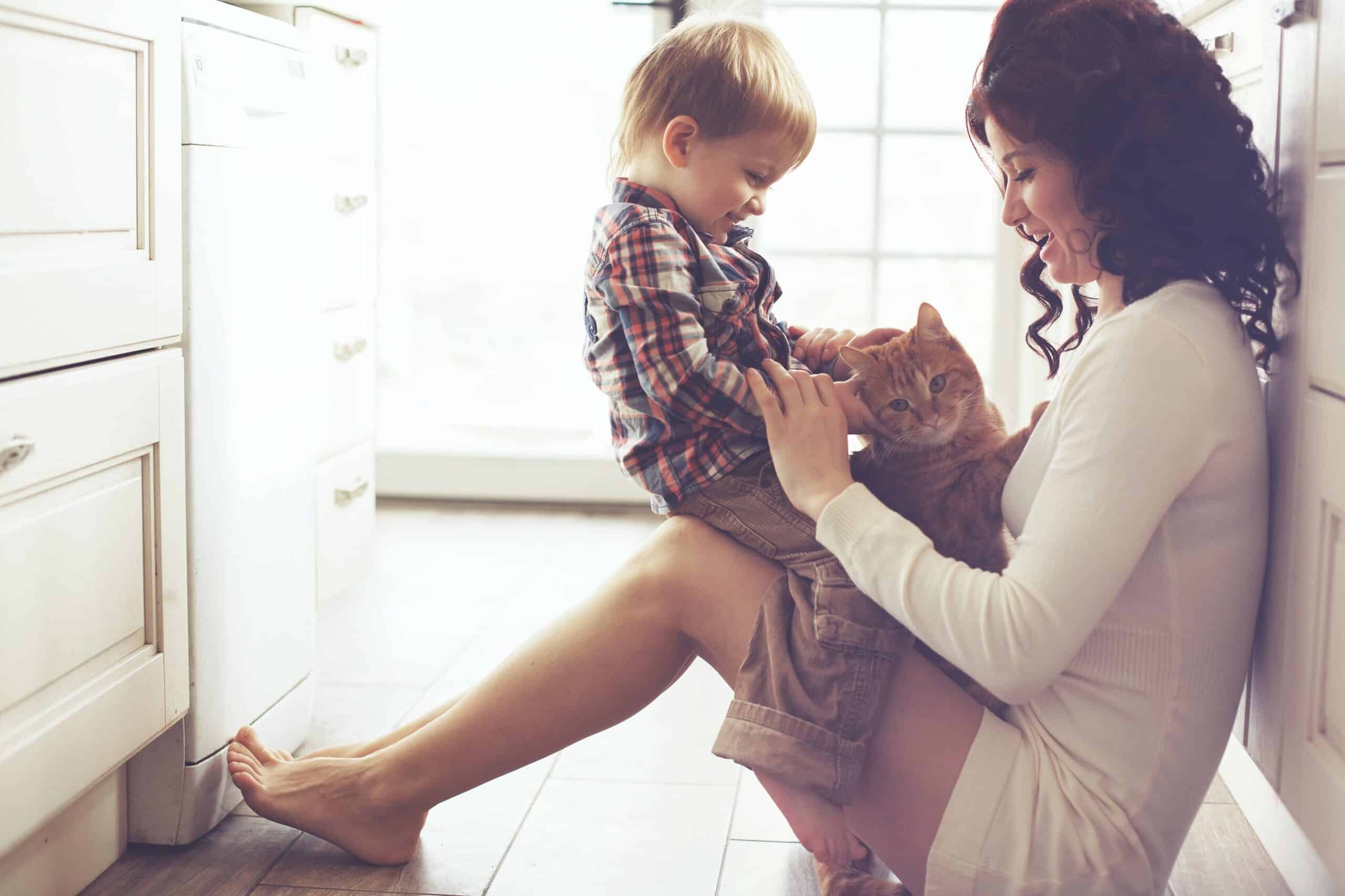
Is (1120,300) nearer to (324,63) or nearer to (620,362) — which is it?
(620,362)

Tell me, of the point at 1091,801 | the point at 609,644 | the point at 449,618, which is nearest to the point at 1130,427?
the point at 1091,801

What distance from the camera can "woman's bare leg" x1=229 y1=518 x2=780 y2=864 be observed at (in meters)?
1.37

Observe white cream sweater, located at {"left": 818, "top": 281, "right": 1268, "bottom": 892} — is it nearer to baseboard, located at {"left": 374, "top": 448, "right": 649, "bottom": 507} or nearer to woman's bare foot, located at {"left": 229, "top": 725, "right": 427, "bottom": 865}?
woman's bare foot, located at {"left": 229, "top": 725, "right": 427, "bottom": 865}

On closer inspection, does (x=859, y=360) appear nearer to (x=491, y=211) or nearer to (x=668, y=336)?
(x=668, y=336)

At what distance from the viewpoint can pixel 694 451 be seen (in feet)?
4.73

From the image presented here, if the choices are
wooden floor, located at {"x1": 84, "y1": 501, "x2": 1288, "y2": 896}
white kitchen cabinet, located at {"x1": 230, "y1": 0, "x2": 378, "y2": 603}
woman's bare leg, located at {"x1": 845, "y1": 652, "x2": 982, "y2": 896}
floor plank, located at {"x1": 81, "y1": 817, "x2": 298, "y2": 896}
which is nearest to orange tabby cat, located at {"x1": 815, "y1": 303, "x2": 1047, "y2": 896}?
woman's bare leg, located at {"x1": 845, "y1": 652, "x2": 982, "y2": 896}

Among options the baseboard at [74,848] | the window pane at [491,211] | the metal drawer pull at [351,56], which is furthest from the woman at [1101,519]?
the window pane at [491,211]

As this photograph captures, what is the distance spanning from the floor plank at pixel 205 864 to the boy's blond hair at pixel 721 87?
98cm

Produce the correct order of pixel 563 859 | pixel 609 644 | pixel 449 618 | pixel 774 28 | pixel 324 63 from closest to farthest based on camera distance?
pixel 609 644 < pixel 563 859 < pixel 324 63 < pixel 449 618 < pixel 774 28

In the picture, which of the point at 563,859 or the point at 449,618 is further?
the point at 449,618

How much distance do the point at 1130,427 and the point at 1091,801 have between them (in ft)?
1.13

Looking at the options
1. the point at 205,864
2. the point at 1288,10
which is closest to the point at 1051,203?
the point at 1288,10

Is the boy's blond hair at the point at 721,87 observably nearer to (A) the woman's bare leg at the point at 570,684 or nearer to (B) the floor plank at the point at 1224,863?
(A) the woman's bare leg at the point at 570,684

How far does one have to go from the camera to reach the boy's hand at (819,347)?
1682mm
